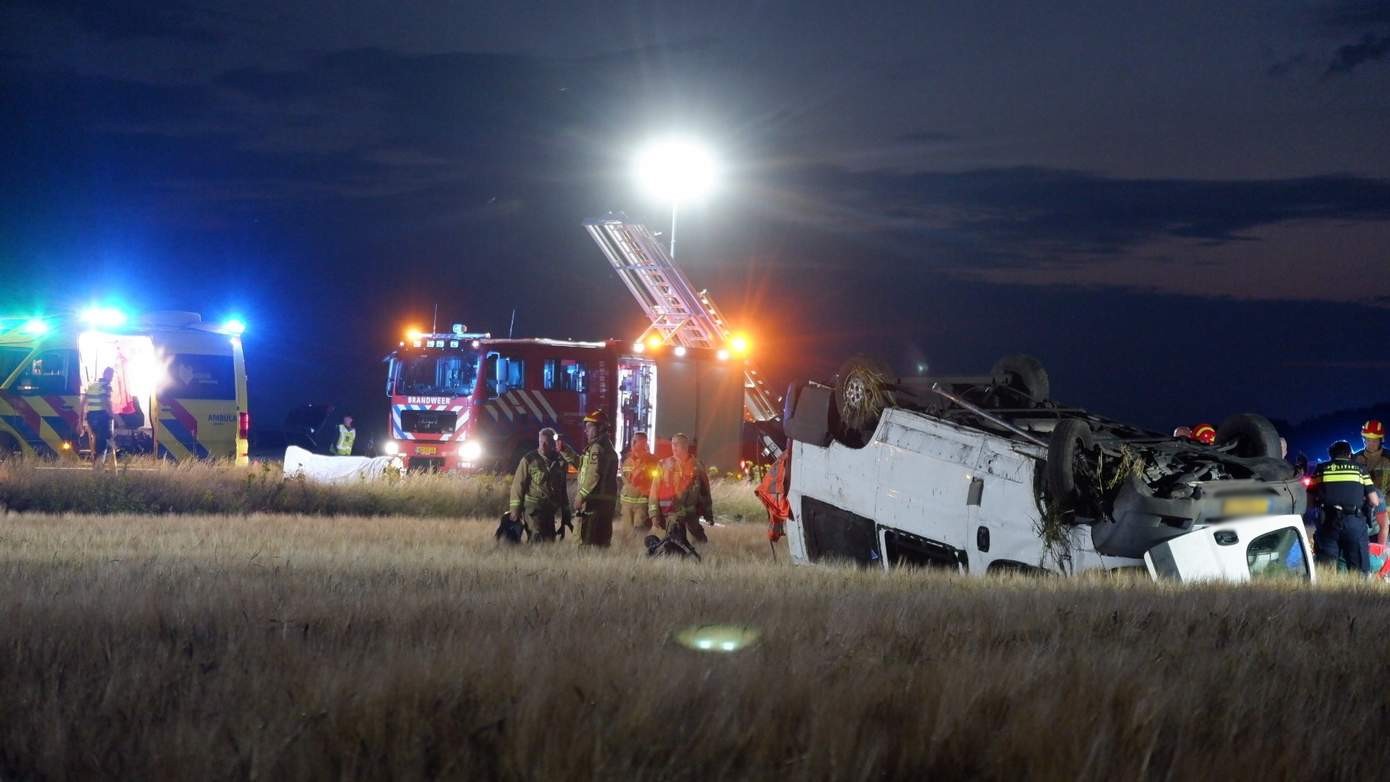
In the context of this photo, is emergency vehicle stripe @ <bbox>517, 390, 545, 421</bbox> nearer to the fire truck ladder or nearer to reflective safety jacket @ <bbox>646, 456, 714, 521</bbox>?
the fire truck ladder

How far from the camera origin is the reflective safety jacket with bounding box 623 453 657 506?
16938 mm

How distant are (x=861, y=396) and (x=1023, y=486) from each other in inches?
79.5

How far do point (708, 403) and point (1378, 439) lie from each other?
16.3 meters

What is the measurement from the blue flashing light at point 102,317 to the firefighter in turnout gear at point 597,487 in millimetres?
11043

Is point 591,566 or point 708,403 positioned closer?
point 591,566

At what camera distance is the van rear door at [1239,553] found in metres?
11.6

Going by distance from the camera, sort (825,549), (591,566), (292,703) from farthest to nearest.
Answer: (825,549), (591,566), (292,703)

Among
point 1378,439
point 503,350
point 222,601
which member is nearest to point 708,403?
point 503,350

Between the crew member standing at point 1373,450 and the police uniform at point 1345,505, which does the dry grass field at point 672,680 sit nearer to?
the police uniform at point 1345,505

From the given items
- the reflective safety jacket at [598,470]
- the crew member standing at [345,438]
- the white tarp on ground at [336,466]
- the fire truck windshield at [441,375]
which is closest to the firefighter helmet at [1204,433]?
the reflective safety jacket at [598,470]

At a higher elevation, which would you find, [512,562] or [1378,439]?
[1378,439]

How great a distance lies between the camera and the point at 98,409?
24031 millimetres

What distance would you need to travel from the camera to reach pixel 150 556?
13289 millimetres

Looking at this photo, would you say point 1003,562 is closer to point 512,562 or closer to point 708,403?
point 512,562
